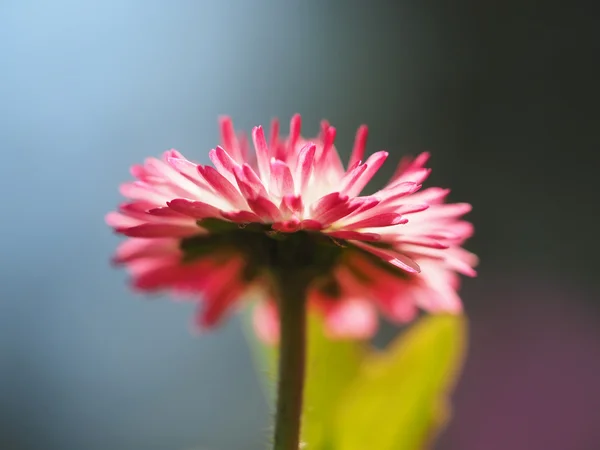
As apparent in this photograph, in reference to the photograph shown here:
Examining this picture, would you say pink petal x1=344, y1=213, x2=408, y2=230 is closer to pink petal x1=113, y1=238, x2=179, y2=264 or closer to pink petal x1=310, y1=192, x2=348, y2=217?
pink petal x1=310, y1=192, x2=348, y2=217

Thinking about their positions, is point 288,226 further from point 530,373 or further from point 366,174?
point 530,373

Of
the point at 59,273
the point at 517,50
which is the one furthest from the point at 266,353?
the point at 517,50

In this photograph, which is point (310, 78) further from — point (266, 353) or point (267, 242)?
point (267, 242)

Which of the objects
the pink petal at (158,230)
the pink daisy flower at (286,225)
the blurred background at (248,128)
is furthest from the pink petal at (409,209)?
the blurred background at (248,128)

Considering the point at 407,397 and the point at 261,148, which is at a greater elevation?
the point at 261,148

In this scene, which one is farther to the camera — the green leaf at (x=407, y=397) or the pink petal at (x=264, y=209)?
the green leaf at (x=407, y=397)

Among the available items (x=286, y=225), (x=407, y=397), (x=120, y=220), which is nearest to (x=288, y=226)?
(x=286, y=225)

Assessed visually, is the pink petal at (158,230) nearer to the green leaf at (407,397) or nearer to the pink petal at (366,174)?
the pink petal at (366,174)
